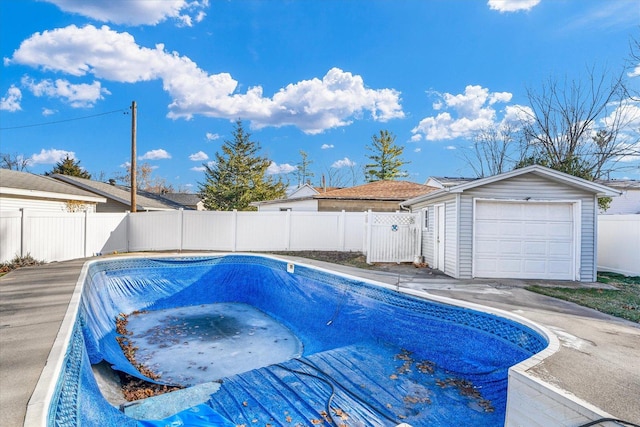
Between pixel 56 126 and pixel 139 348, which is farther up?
pixel 56 126

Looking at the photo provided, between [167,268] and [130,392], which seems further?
[167,268]

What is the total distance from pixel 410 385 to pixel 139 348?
15.8 feet

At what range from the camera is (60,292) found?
5.14 m

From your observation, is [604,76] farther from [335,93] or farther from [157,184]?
[157,184]

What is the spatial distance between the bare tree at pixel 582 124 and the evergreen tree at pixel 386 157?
1488 centimetres

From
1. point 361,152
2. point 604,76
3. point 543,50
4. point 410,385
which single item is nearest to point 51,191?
point 410,385

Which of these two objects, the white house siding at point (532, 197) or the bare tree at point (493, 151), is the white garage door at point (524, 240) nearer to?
the white house siding at point (532, 197)

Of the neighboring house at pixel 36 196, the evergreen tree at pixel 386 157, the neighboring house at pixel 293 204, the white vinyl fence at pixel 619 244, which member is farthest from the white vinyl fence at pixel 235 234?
the evergreen tree at pixel 386 157

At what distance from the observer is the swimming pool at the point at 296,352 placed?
332cm

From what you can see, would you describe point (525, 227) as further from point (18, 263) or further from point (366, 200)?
point (18, 263)

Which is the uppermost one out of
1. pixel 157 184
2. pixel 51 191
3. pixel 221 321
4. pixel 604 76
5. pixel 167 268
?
pixel 604 76

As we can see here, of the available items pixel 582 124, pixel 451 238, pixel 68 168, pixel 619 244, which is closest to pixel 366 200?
pixel 451 238

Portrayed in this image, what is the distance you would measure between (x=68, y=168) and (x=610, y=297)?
3031 cm

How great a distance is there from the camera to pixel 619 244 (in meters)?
9.05
